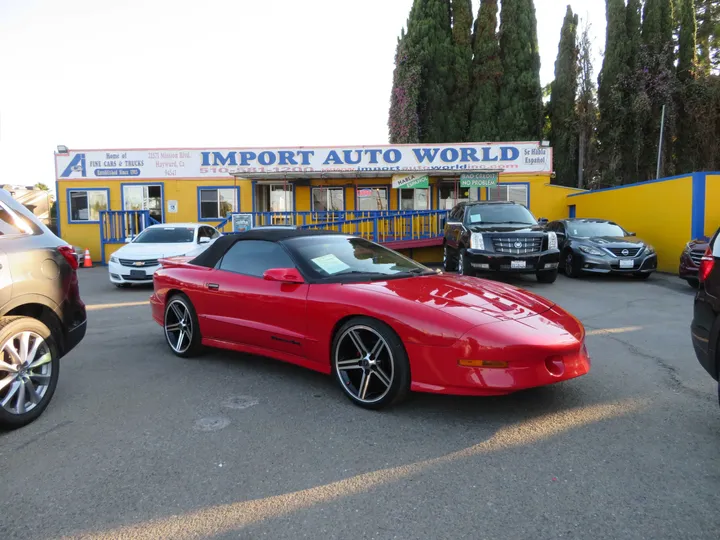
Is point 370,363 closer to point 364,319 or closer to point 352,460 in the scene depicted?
point 364,319

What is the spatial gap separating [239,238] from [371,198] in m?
15.9

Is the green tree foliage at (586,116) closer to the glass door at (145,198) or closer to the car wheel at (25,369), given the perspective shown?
the glass door at (145,198)

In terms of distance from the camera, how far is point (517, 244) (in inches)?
407

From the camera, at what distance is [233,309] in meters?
4.72

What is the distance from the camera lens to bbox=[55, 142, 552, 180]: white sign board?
19.7 meters

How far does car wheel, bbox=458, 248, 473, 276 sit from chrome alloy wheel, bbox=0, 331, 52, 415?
8148 millimetres

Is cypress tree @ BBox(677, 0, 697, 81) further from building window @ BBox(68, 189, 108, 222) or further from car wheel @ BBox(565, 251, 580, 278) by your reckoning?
building window @ BBox(68, 189, 108, 222)

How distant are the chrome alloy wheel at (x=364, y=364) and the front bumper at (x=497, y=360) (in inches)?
9.1

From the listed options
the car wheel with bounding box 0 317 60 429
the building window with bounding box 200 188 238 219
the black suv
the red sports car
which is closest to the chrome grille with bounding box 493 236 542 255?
the red sports car

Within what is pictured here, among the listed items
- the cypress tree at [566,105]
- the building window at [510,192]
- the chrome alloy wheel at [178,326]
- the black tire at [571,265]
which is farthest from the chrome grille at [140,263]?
the cypress tree at [566,105]

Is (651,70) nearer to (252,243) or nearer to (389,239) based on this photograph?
(389,239)

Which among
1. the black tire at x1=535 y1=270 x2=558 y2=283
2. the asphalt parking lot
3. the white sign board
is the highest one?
the white sign board

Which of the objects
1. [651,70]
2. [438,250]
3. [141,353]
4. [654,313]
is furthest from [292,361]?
[651,70]

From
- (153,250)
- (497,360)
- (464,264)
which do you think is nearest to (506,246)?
(464,264)
